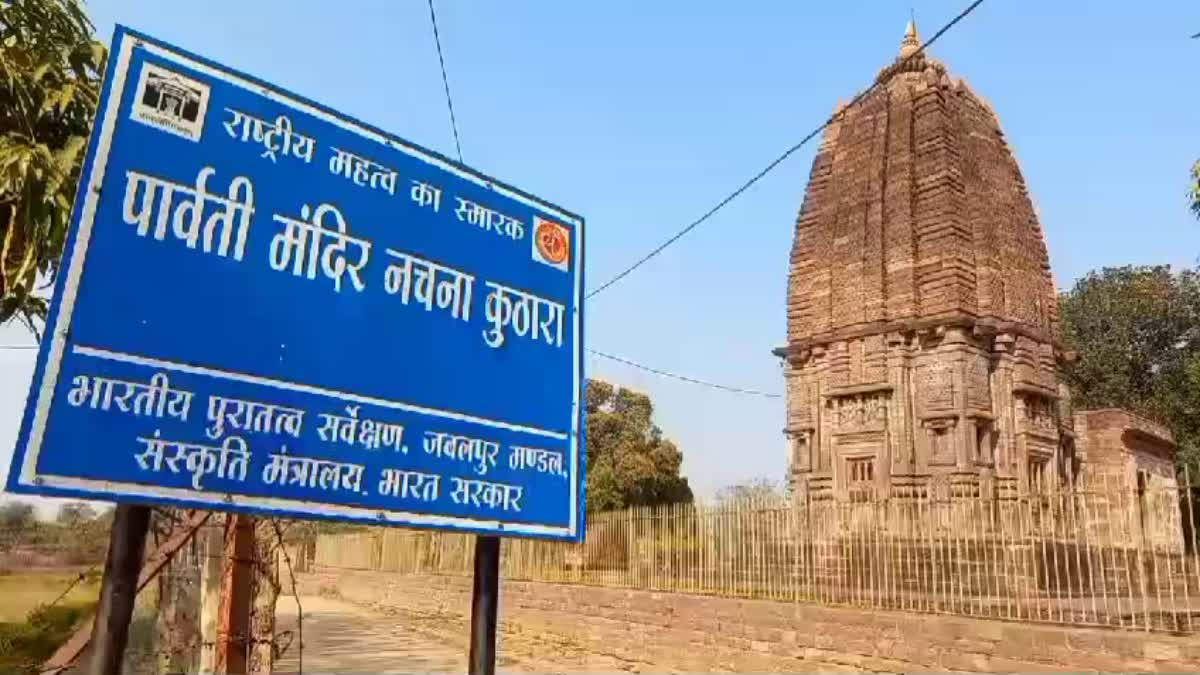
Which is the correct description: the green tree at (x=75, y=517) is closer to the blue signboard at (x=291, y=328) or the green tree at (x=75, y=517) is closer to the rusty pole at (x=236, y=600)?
the rusty pole at (x=236, y=600)

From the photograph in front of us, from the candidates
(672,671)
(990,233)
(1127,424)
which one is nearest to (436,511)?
(672,671)

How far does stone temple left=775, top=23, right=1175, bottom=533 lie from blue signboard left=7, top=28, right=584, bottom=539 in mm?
15706

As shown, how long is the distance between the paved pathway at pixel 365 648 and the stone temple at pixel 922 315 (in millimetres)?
9034

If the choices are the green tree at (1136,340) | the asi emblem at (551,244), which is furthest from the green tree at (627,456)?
the asi emblem at (551,244)

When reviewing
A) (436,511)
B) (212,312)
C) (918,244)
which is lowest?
(436,511)

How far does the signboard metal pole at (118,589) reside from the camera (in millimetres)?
1949

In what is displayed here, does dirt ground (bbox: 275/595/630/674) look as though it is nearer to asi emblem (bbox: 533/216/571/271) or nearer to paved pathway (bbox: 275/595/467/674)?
paved pathway (bbox: 275/595/467/674)

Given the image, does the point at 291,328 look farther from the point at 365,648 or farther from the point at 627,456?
the point at 627,456

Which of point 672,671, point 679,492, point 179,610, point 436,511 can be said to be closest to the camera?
point 436,511

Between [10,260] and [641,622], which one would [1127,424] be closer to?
[641,622]

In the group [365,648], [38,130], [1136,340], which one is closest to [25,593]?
[38,130]

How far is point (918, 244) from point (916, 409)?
3778 mm

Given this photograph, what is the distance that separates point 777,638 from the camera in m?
10.8

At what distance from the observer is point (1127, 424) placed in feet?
77.7
